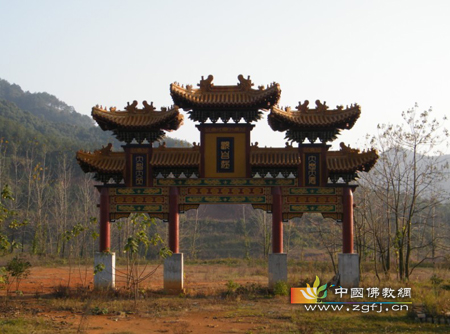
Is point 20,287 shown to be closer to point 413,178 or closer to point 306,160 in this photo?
point 306,160

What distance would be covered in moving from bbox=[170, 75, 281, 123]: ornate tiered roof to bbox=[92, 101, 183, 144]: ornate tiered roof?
1.86 feet

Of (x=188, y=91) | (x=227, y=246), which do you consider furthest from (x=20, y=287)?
(x=227, y=246)


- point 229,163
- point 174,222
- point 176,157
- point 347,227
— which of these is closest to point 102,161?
point 176,157

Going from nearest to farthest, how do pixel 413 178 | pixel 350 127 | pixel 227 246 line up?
pixel 350 127
pixel 413 178
pixel 227 246

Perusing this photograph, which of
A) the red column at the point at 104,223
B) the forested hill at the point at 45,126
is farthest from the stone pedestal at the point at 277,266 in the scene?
the forested hill at the point at 45,126

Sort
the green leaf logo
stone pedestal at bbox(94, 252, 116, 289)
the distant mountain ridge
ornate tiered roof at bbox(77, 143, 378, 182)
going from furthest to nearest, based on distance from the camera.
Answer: the distant mountain ridge < ornate tiered roof at bbox(77, 143, 378, 182) < stone pedestal at bbox(94, 252, 116, 289) < the green leaf logo

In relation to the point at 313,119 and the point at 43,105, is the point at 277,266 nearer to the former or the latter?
the point at 313,119

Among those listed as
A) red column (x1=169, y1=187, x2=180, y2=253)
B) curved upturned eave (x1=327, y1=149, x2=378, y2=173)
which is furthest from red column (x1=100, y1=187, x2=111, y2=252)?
curved upturned eave (x1=327, y1=149, x2=378, y2=173)

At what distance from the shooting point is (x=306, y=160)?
56.2 ft

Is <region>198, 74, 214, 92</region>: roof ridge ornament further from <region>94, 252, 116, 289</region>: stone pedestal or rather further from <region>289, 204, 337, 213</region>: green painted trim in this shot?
<region>94, 252, 116, 289</region>: stone pedestal

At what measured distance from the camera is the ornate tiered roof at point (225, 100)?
16.8m

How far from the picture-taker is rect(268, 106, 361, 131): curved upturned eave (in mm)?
16812

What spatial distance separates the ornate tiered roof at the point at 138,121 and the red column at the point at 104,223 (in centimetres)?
205

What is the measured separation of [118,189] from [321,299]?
7.76 m
